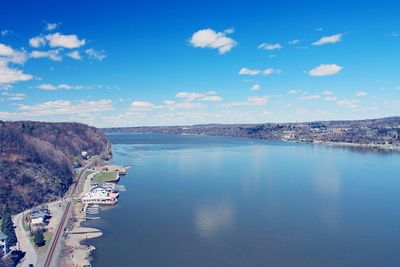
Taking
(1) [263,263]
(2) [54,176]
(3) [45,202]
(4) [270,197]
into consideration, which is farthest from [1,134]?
(1) [263,263]

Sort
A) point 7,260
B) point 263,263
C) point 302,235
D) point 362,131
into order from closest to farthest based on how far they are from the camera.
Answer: point 7,260 < point 263,263 < point 302,235 < point 362,131

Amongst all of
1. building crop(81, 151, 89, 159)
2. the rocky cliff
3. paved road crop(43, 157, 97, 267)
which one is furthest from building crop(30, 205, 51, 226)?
building crop(81, 151, 89, 159)

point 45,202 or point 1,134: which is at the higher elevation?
point 1,134

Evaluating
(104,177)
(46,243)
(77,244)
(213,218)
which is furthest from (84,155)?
(77,244)

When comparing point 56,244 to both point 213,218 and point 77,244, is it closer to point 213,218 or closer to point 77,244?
point 77,244

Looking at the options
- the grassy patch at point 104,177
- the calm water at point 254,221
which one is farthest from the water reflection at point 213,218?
the grassy patch at point 104,177

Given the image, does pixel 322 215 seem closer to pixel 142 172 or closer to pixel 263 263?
pixel 263 263

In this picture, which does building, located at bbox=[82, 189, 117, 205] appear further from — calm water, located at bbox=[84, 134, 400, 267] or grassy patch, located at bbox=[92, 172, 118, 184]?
grassy patch, located at bbox=[92, 172, 118, 184]
